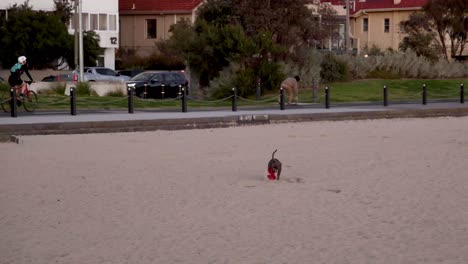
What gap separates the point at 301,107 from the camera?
35594 millimetres

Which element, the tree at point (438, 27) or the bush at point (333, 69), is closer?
the bush at point (333, 69)

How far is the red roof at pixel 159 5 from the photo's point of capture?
2945 inches

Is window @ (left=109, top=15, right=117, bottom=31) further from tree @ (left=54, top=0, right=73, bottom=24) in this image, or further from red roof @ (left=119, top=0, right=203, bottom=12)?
tree @ (left=54, top=0, right=73, bottom=24)

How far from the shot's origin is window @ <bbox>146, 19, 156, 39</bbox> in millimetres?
77188

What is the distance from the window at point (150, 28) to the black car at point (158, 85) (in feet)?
108

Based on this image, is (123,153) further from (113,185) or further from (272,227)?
(272,227)

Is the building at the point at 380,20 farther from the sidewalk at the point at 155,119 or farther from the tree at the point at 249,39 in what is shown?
the sidewalk at the point at 155,119

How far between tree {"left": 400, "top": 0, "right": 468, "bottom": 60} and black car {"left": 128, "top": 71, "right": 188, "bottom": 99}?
21965 mm

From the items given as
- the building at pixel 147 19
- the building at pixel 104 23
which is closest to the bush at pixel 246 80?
the building at pixel 104 23

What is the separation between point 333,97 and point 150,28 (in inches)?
1460

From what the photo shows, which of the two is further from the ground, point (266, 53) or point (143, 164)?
point (266, 53)

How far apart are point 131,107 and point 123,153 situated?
11.3m

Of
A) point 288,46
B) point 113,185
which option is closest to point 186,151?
point 113,185

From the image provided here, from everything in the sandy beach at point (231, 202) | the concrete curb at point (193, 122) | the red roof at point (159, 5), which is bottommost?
the sandy beach at point (231, 202)
